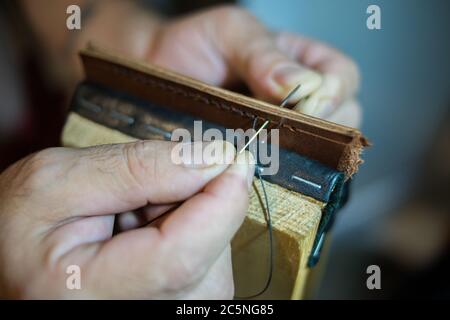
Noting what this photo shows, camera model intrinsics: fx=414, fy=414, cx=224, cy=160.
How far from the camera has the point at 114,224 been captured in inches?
22.7

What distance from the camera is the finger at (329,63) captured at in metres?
0.86

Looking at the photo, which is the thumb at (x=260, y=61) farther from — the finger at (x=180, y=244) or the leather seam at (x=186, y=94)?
the finger at (x=180, y=244)

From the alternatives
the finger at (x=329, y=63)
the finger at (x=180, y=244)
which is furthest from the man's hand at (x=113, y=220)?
the finger at (x=329, y=63)

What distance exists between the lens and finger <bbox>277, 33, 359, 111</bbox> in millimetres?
856

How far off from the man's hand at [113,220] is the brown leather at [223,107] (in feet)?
0.27

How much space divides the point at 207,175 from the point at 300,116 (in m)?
0.15

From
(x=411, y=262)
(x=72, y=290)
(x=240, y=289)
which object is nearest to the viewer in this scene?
(x=72, y=290)

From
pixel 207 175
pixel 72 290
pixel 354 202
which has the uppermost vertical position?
pixel 207 175

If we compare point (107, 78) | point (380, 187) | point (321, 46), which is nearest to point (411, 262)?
point (380, 187)

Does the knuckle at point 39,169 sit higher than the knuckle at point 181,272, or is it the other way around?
the knuckle at point 39,169

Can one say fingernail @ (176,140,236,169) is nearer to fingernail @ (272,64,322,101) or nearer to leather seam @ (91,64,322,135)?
leather seam @ (91,64,322,135)

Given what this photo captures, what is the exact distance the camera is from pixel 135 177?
50cm

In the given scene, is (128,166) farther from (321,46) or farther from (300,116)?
(321,46)

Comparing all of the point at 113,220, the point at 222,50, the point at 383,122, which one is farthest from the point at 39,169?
the point at 383,122
